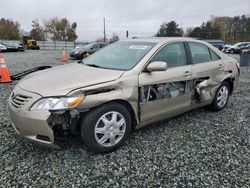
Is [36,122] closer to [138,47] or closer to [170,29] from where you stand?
[138,47]

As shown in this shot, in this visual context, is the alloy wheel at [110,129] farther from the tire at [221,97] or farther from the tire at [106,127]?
the tire at [221,97]

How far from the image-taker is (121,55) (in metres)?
3.11

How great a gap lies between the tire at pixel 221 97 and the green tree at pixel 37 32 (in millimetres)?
54135

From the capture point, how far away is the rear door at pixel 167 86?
2.70 m

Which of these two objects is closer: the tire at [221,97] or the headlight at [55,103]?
the headlight at [55,103]

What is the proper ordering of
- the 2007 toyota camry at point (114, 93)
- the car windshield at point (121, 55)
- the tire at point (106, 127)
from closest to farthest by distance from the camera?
the 2007 toyota camry at point (114, 93), the tire at point (106, 127), the car windshield at point (121, 55)

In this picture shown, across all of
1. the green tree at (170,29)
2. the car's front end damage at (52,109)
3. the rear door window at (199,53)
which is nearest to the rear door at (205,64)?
the rear door window at (199,53)

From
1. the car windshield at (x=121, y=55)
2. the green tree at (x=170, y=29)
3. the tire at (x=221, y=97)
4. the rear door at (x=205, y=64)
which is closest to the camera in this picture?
the car windshield at (x=121, y=55)

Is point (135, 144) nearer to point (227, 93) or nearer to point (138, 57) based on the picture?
point (138, 57)

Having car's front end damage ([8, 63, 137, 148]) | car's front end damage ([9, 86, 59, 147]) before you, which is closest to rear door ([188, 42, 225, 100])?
car's front end damage ([8, 63, 137, 148])

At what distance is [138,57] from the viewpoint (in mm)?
2844

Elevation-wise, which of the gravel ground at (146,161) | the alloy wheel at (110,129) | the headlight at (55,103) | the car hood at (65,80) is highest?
the car hood at (65,80)

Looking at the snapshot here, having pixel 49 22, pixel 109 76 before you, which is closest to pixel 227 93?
pixel 109 76

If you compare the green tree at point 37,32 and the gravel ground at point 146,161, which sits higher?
the green tree at point 37,32
